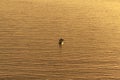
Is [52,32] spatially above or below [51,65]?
above

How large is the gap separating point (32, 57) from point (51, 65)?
2439mm

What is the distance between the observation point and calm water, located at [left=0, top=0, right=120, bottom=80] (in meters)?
A: 29.3

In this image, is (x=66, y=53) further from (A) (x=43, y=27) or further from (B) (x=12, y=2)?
(B) (x=12, y=2)

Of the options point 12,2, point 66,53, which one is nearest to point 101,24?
point 66,53

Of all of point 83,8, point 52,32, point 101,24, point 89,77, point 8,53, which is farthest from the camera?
point 83,8

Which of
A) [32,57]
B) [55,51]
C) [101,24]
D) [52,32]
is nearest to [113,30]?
[101,24]

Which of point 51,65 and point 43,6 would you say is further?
point 43,6

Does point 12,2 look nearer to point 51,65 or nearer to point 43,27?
point 43,27

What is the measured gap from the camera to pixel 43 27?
41156mm

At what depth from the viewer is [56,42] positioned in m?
36.2

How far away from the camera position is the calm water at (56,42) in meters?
29.3

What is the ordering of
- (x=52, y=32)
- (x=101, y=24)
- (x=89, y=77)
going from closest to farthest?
(x=89, y=77)
(x=52, y=32)
(x=101, y=24)

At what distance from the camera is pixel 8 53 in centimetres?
3250

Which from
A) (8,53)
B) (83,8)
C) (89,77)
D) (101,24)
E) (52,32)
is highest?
(83,8)
